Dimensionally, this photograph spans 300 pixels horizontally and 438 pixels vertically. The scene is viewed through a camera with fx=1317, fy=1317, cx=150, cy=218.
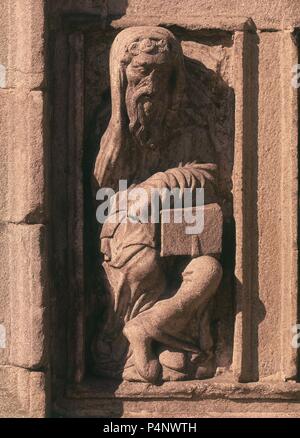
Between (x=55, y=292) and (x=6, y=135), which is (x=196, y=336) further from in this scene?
(x=6, y=135)

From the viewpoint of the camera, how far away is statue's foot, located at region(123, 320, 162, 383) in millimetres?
6836

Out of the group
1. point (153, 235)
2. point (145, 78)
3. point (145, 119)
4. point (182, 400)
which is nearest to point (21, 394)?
point (182, 400)

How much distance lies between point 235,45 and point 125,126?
2.37 ft

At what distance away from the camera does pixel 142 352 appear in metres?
6.84

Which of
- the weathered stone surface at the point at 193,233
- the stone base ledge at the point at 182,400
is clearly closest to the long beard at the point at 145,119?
the weathered stone surface at the point at 193,233

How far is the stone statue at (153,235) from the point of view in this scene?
22.1 ft

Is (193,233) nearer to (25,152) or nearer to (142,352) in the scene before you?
(142,352)

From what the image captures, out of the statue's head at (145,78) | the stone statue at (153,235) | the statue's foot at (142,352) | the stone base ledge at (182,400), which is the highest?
the statue's head at (145,78)

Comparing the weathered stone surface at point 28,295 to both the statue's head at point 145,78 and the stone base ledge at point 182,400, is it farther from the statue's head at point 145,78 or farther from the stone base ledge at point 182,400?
the statue's head at point 145,78

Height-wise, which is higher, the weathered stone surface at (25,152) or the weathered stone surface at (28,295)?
the weathered stone surface at (25,152)

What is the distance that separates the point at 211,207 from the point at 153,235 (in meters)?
0.33

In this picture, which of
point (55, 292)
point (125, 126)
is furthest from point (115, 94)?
point (55, 292)

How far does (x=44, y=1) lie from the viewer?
6684mm

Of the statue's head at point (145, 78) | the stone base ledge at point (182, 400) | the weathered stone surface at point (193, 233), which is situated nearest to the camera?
the statue's head at point (145, 78)
